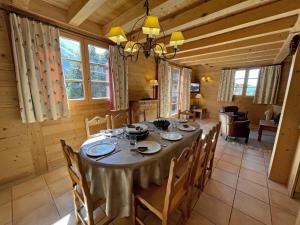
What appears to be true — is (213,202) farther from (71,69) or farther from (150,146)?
(71,69)

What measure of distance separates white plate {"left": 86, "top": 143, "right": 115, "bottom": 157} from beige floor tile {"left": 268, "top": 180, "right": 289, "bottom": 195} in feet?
7.56

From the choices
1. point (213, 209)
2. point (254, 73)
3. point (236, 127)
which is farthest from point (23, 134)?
point (254, 73)

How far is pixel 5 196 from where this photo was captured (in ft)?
5.74

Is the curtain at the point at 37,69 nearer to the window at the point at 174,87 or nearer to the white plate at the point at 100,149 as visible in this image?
the white plate at the point at 100,149

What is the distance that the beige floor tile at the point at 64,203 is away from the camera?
1531 mm

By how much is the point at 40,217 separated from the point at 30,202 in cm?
33

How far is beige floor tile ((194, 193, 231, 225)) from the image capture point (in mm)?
1450

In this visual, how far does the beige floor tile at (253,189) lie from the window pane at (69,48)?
3.32 m

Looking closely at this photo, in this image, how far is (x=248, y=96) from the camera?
17.6 feet

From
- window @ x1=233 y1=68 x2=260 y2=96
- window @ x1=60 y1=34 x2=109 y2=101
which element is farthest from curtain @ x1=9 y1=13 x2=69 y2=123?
window @ x1=233 y1=68 x2=260 y2=96

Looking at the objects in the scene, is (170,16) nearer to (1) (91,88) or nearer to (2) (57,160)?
(1) (91,88)

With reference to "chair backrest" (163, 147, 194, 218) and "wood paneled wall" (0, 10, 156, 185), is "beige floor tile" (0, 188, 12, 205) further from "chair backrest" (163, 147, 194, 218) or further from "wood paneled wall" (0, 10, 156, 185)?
"chair backrest" (163, 147, 194, 218)

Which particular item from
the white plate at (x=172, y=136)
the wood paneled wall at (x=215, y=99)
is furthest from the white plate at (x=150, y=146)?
the wood paneled wall at (x=215, y=99)

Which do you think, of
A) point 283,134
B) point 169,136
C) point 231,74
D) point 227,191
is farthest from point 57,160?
point 231,74
